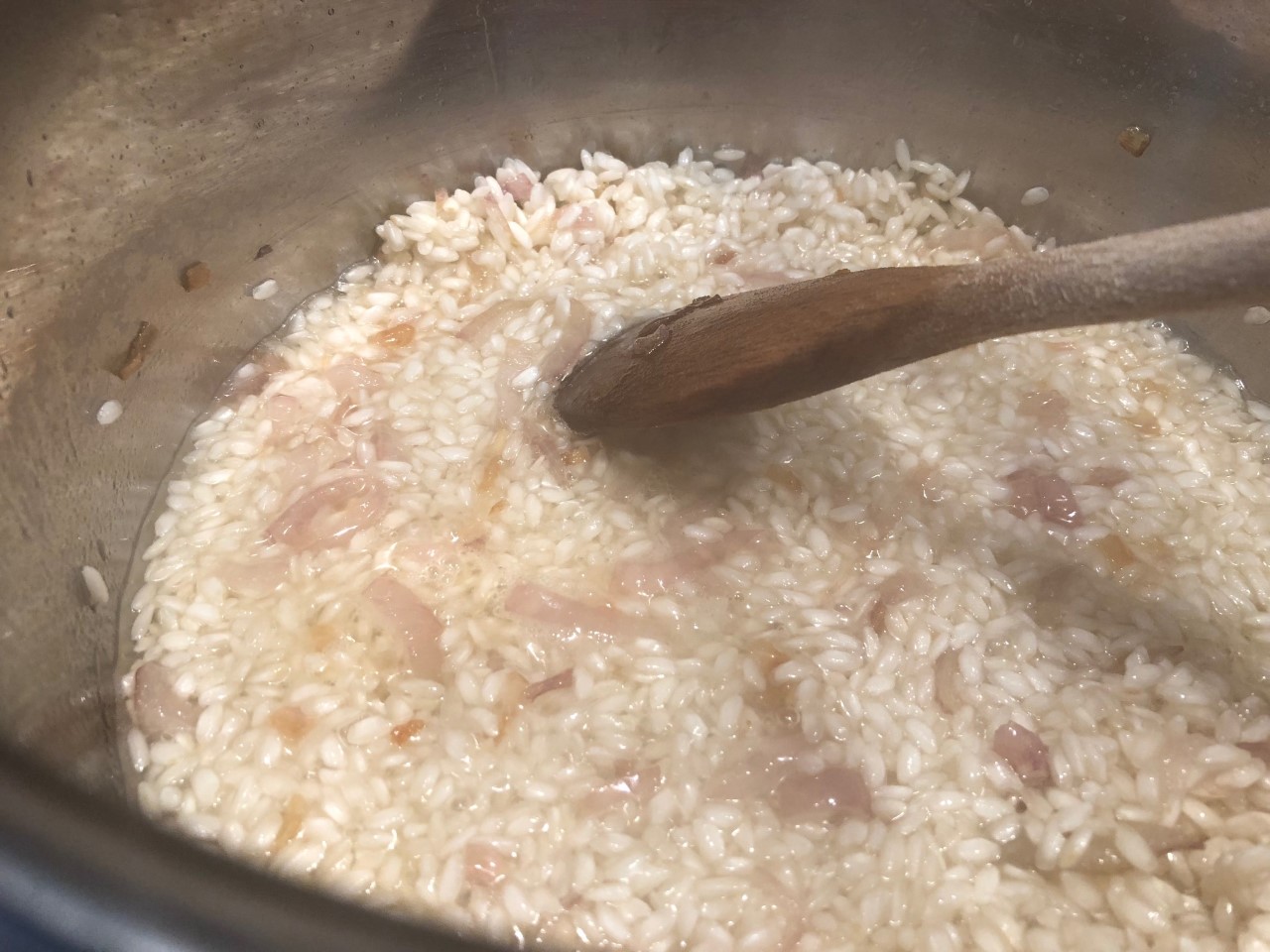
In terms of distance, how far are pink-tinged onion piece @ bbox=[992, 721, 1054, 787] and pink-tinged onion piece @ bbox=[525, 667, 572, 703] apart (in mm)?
712

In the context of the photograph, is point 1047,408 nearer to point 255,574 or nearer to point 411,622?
point 411,622

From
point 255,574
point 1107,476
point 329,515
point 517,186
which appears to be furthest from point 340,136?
point 1107,476

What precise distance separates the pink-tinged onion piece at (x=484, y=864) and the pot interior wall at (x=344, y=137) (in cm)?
57

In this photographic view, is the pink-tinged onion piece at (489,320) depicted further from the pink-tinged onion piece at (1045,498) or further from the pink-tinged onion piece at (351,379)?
the pink-tinged onion piece at (1045,498)

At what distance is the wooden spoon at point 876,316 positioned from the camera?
956mm

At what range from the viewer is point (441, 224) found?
2053 mm

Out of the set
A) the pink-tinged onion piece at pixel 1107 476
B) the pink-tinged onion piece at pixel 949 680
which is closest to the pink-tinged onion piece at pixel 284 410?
the pink-tinged onion piece at pixel 949 680

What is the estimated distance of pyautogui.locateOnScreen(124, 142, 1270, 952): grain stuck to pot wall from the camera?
1.31 metres

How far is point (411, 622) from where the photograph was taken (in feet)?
5.04

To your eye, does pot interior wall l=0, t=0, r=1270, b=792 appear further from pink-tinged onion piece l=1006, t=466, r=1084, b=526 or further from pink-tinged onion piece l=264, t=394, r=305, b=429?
pink-tinged onion piece l=1006, t=466, r=1084, b=526

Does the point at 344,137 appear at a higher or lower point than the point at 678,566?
higher

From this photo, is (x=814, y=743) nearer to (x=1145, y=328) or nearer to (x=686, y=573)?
(x=686, y=573)

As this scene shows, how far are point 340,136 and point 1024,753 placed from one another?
182 cm

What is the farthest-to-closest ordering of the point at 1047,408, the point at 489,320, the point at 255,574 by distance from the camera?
the point at 489,320
the point at 1047,408
the point at 255,574
